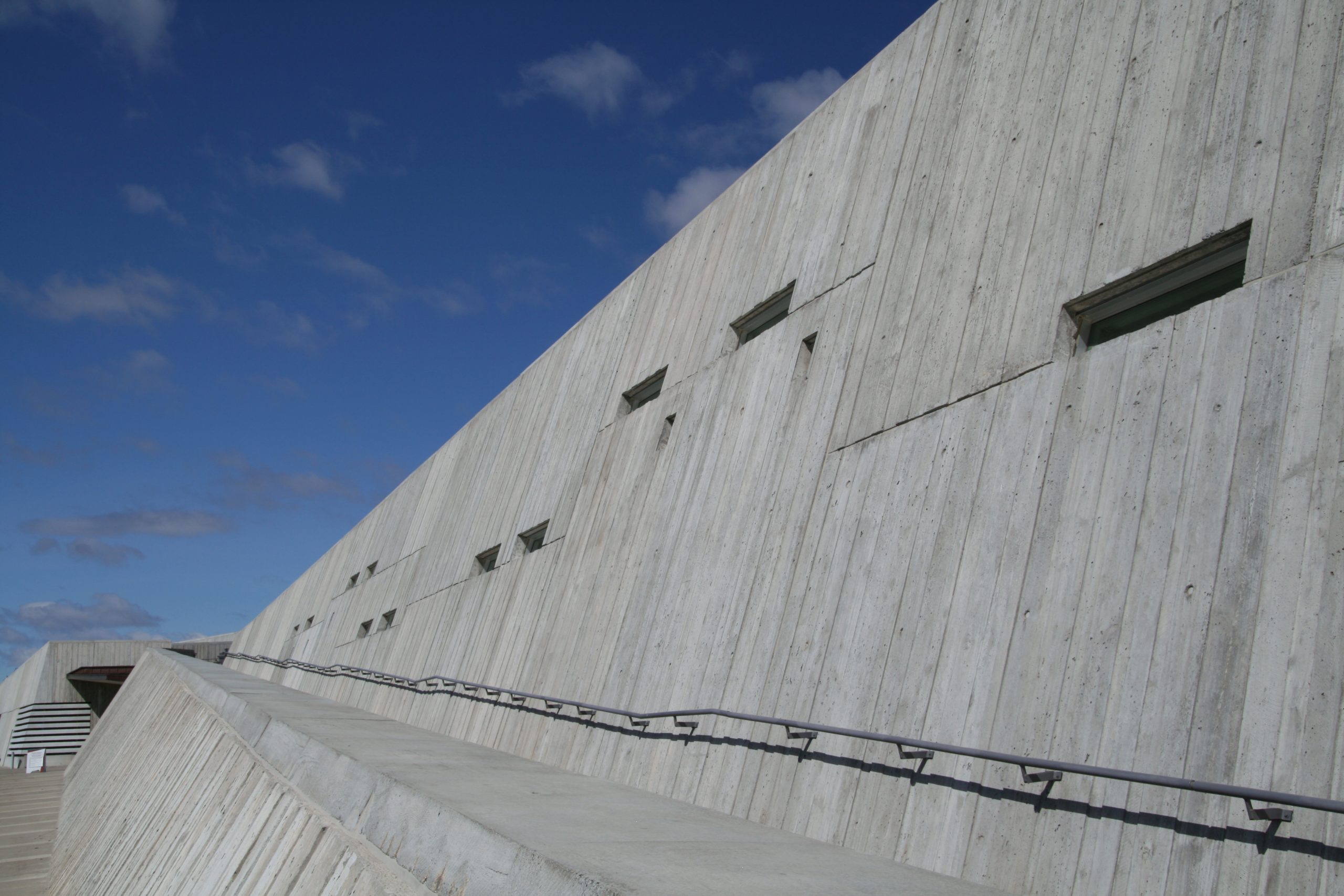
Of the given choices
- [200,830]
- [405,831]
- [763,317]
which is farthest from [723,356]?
[405,831]

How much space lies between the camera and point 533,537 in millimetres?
11531

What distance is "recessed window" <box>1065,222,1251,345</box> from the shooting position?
4.43 meters

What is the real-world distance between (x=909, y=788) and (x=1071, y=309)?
2.55m

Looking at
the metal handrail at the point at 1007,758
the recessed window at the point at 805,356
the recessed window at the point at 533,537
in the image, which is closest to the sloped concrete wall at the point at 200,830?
the metal handrail at the point at 1007,758

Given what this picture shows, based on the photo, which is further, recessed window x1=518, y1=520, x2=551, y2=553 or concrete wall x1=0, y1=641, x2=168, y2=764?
concrete wall x1=0, y1=641, x2=168, y2=764

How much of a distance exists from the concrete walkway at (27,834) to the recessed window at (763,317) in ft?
29.2

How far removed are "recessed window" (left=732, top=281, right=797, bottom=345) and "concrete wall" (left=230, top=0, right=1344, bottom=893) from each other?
160mm

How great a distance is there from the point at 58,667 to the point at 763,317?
1308 inches

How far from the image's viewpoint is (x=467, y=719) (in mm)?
10273

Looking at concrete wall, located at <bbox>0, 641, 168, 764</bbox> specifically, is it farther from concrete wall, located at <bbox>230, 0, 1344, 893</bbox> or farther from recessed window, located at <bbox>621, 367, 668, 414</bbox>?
concrete wall, located at <bbox>230, 0, 1344, 893</bbox>

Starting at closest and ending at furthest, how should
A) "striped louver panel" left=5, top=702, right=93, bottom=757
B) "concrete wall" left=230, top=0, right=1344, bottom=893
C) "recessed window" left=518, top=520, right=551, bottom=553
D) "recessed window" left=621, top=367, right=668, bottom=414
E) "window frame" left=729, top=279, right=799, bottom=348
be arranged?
1. "concrete wall" left=230, top=0, right=1344, bottom=893
2. "window frame" left=729, top=279, right=799, bottom=348
3. "recessed window" left=621, top=367, right=668, bottom=414
4. "recessed window" left=518, top=520, right=551, bottom=553
5. "striped louver panel" left=5, top=702, right=93, bottom=757

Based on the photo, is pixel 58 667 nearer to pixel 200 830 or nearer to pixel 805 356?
pixel 200 830

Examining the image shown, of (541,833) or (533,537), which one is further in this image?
(533,537)

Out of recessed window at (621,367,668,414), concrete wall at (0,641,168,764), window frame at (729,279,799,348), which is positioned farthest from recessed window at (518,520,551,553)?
concrete wall at (0,641,168,764)
